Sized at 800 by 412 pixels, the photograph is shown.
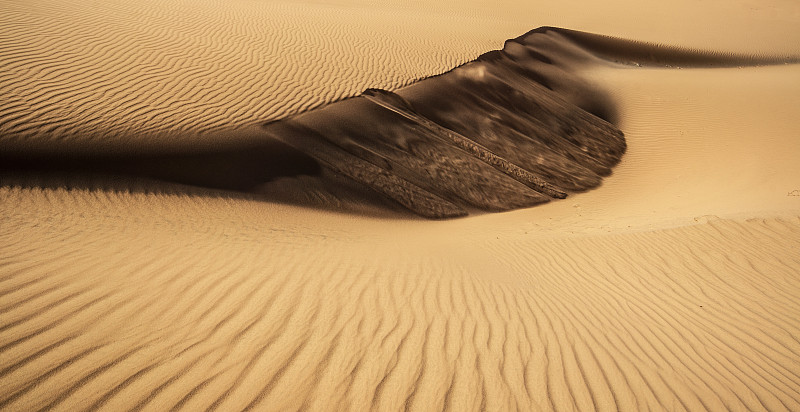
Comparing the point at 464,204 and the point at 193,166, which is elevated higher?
the point at 193,166

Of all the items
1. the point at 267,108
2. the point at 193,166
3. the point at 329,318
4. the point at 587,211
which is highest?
the point at 267,108

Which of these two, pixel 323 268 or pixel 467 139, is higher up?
pixel 467 139

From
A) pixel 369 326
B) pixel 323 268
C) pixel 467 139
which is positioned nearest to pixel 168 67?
pixel 467 139

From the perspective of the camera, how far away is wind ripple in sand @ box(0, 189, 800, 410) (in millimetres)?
2828

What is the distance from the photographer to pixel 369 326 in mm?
3682

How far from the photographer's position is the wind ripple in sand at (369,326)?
9.28ft

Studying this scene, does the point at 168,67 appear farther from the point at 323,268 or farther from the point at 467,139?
the point at 323,268

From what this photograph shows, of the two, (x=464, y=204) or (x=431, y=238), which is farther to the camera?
(x=464, y=204)

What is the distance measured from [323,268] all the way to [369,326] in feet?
3.83

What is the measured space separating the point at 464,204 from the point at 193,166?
455 centimetres

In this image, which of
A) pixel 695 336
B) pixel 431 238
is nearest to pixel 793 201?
pixel 695 336

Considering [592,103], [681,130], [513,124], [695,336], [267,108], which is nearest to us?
[695,336]

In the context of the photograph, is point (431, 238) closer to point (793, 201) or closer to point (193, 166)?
point (193, 166)

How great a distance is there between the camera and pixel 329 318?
12.1 ft
